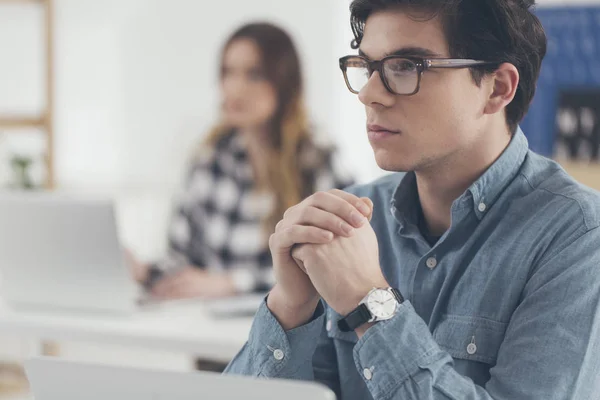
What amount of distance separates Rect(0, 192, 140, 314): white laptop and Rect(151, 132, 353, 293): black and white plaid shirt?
0.80 metres

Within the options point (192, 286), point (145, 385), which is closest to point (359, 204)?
point (145, 385)

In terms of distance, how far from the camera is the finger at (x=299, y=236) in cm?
119

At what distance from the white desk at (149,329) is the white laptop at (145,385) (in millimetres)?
950

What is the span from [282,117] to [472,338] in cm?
183

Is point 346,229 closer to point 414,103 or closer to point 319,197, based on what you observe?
point 319,197

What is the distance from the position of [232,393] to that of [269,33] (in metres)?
2.33

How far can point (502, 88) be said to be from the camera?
1.33 m

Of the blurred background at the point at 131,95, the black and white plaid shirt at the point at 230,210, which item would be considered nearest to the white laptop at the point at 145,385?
the black and white plaid shirt at the point at 230,210

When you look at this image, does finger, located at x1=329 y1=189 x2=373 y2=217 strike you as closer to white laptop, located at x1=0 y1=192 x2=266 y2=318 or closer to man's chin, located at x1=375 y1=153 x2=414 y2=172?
man's chin, located at x1=375 y1=153 x2=414 y2=172

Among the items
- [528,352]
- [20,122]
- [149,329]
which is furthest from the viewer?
[20,122]

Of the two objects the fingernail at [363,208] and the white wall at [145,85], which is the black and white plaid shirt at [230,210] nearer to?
the white wall at [145,85]

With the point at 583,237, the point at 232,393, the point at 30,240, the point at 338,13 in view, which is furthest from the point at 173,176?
the point at 232,393

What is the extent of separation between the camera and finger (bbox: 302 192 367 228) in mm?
1208

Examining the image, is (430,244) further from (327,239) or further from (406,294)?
(327,239)
